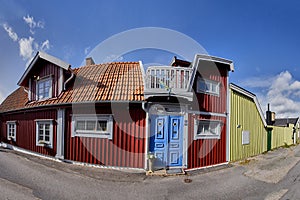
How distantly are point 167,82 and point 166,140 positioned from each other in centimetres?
254

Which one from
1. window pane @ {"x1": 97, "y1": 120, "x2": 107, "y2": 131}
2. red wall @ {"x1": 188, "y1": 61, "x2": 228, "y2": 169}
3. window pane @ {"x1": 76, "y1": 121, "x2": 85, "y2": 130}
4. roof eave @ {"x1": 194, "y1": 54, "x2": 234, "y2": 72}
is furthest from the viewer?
roof eave @ {"x1": 194, "y1": 54, "x2": 234, "y2": 72}

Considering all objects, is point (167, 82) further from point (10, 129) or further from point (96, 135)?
point (10, 129)

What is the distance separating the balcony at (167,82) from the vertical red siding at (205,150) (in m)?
1.53

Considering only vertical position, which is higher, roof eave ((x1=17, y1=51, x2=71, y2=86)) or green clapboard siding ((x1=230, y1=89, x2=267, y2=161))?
roof eave ((x1=17, y1=51, x2=71, y2=86))

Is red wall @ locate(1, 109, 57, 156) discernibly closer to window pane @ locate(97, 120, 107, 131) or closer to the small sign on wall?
window pane @ locate(97, 120, 107, 131)

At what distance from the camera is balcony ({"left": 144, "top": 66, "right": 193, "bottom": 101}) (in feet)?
26.6

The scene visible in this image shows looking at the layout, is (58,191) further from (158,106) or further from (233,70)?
(233,70)

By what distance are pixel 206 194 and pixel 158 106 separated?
3.93 metres

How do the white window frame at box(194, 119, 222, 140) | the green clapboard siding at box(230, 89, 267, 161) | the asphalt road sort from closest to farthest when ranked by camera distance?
the asphalt road < the white window frame at box(194, 119, 222, 140) < the green clapboard siding at box(230, 89, 267, 161)

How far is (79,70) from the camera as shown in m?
11.7

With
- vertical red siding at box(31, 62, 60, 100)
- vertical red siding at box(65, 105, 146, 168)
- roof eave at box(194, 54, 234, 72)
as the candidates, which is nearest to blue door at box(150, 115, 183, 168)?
vertical red siding at box(65, 105, 146, 168)

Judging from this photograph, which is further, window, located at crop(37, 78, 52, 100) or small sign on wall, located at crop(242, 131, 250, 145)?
small sign on wall, located at crop(242, 131, 250, 145)

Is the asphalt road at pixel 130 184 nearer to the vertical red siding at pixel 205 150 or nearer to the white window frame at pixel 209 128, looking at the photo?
the vertical red siding at pixel 205 150

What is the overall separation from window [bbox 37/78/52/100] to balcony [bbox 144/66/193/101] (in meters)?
6.00
